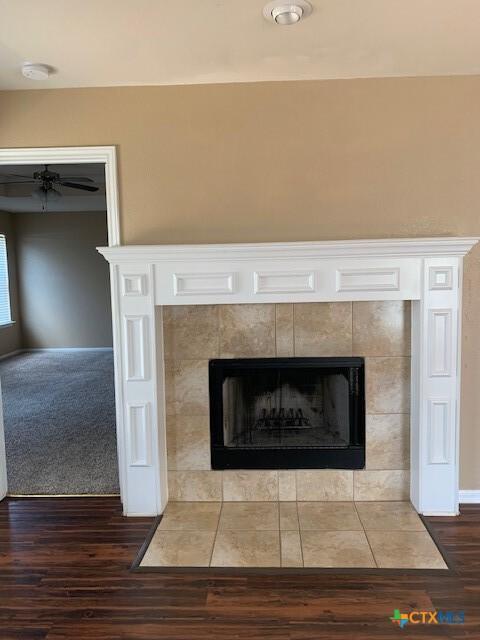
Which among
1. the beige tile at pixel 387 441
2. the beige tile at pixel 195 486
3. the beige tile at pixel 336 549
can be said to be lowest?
the beige tile at pixel 336 549

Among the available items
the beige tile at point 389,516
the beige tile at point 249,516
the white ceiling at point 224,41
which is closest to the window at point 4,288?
the white ceiling at point 224,41

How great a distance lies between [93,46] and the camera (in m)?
2.38

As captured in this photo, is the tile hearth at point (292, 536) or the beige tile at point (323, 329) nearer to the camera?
the tile hearth at point (292, 536)

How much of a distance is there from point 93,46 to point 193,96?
0.66 m

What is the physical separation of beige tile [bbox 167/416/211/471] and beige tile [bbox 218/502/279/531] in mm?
290

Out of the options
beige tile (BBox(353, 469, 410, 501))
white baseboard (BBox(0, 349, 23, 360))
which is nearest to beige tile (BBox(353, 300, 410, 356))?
beige tile (BBox(353, 469, 410, 501))

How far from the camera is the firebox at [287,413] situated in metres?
3.01

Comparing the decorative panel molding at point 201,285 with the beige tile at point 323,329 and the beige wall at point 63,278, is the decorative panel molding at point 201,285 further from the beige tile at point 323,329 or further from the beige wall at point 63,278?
the beige wall at point 63,278

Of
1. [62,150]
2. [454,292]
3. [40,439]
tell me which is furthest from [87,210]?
[454,292]

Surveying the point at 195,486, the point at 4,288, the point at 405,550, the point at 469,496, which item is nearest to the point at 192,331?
the point at 195,486

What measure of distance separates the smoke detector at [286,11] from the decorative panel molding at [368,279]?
1.23m

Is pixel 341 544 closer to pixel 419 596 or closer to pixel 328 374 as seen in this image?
pixel 419 596

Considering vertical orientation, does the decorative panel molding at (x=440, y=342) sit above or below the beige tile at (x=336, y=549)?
above

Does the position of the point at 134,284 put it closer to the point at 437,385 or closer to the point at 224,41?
the point at 224,41
